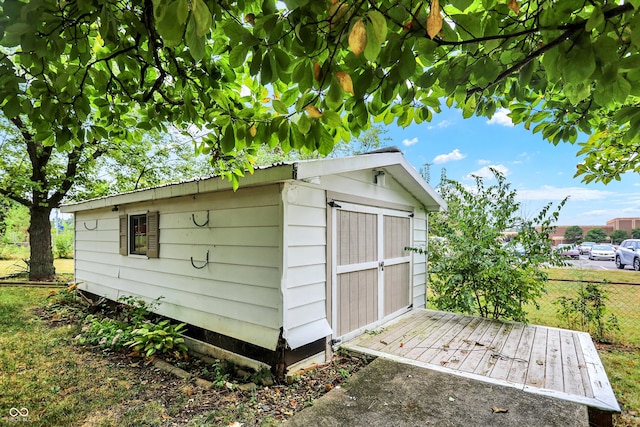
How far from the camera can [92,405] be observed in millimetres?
2879

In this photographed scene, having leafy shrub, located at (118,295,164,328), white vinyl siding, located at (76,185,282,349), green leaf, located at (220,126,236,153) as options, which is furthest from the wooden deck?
leafy shrub, located at (118,295,164,328)

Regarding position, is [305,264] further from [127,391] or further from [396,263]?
[396,263]

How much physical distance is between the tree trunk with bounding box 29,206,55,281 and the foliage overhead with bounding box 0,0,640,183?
902 centimetres

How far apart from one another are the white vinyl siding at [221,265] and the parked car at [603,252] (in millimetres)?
20905

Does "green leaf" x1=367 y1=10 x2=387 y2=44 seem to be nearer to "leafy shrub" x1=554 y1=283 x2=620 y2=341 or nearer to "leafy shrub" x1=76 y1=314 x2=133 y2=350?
"leafy shrub" x1=76 y1=314 x2=133 y2=350

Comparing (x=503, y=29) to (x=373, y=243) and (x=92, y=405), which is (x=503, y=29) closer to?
(x=373, y=243)

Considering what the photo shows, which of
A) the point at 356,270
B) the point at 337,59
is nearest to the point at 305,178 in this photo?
the point at 337,59

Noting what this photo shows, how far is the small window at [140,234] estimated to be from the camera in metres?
4.92

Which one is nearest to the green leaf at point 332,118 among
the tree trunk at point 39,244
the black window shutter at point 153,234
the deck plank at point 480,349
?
the deck plank at point 480,349

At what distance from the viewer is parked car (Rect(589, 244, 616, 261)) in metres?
16.5

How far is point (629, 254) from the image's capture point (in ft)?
44.2

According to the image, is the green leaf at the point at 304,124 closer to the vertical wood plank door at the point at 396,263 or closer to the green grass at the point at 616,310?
the vertical wood plank door at the point at 396,263

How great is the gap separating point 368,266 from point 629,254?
15821mm

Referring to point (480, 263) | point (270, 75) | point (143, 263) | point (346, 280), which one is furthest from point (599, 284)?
point (143, 263)
